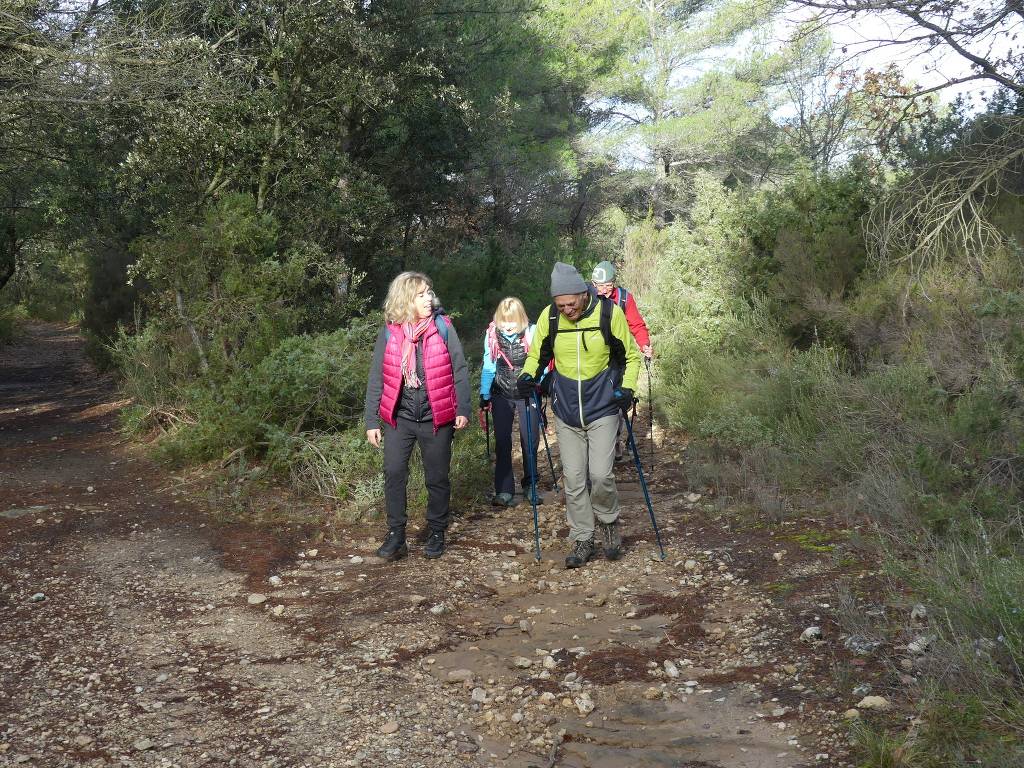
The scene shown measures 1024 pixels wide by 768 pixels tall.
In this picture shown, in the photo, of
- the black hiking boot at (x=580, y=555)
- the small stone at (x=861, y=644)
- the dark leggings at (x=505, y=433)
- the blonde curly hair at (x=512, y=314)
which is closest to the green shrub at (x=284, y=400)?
the dark leggings at (x=505, y=433)

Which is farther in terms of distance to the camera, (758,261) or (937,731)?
(758,261)

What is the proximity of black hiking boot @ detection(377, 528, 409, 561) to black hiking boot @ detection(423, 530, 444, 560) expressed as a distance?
18 cm

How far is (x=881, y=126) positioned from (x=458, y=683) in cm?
878

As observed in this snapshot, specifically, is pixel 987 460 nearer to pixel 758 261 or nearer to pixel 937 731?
pixel 937 731

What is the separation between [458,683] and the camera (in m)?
4.95

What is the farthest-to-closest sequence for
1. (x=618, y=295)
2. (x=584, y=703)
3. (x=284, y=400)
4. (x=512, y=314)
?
(x=284, y=400), (x=618, y=295), (x=512, y=314), (x=584, y=703)

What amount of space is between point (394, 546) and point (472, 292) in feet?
47.8

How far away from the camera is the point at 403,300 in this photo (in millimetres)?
6707

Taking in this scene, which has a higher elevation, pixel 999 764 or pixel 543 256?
pixel 543 256

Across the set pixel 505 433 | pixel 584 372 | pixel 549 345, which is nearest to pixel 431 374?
pixel 549 345

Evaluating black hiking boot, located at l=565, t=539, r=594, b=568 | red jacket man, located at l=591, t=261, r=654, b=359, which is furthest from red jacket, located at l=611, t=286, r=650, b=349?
black hiking boot, located at l=565, t=539, r=594, b=568

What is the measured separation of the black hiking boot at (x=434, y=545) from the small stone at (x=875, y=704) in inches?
144

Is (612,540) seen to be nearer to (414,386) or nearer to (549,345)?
(549,345)

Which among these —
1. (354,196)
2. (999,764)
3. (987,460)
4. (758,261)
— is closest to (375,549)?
(987,460)
